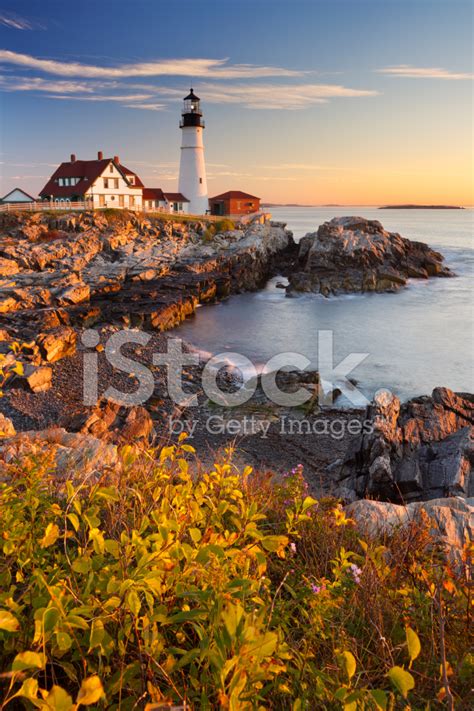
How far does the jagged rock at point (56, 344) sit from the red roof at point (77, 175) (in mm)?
36094

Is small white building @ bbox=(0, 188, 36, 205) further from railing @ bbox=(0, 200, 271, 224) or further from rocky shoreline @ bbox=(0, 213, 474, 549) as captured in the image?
rocky shoreline @ bbox=(0, 213, 474, 549)

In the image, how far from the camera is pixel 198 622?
1.74 metres

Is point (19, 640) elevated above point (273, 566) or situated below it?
above

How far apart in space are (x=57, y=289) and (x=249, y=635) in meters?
27.2

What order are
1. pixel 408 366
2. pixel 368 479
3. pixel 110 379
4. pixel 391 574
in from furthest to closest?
pixel 408 366, pixel 110 379, pixel 368 479, pixel 391 574

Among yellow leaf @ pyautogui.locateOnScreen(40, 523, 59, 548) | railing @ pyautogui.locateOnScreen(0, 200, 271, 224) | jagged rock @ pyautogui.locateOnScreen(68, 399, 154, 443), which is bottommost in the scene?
jagged rock @ pyautogui.locateOnScreen(68, 399, 154, 443)

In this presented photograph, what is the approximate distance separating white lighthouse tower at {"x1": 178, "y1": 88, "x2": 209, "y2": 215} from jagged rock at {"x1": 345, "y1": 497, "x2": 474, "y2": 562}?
187ft

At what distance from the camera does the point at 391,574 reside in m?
2.75

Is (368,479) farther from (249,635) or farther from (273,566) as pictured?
(249,635)

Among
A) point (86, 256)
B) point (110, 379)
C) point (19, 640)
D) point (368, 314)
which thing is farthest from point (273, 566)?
point (86, 256)

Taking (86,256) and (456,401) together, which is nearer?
(456,401)

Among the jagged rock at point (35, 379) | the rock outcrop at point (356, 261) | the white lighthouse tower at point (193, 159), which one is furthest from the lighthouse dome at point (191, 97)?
the jagged rock at point (35, 379)

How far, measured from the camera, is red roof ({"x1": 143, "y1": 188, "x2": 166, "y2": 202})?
181 feet

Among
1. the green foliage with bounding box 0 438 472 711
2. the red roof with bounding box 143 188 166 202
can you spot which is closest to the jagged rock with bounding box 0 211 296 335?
the red roof with bounding box 143 188 166 202
